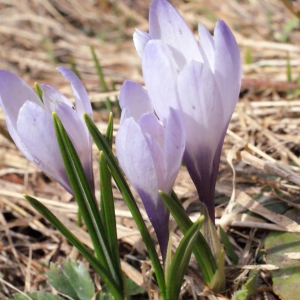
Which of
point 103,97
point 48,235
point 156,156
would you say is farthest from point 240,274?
point 103,97

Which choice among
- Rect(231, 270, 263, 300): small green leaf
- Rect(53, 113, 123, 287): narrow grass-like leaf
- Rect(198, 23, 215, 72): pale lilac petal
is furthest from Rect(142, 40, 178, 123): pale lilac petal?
Rect(231, 270, 263, 300): small green leaf

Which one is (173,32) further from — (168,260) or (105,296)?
(105,296)

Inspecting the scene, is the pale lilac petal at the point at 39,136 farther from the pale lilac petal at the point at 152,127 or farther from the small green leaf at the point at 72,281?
the small green leaf at the point at 72,281

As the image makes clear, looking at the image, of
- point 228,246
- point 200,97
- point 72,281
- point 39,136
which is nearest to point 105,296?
point 72,281

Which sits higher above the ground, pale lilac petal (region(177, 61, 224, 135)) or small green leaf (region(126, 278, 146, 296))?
pale lilac petal (region(177, 61, 224, 135))

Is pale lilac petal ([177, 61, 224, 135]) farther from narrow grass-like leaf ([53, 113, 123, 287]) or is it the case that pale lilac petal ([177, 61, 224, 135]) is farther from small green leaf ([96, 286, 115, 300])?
small green leaf ([96, 286, 115, 300])

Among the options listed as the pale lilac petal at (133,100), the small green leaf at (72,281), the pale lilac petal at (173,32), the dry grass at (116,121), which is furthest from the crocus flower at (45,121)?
the dry grass at (116,121)
